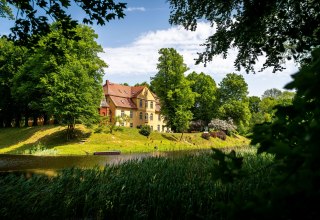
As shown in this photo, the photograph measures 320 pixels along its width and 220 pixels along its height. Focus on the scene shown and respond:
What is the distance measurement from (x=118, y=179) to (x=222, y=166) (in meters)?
7.88

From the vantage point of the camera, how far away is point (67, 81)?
3819 cm

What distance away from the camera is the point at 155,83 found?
53.5 meters

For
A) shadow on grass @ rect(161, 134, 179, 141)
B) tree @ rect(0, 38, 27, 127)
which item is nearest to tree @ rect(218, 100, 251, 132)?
shadow on grass @ rect(161, 134, 179, 141)

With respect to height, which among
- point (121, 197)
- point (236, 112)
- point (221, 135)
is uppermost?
point (236, 112)

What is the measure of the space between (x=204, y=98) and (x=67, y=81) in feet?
108

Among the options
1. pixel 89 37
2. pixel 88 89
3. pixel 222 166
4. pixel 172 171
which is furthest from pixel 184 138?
pixel 222 166

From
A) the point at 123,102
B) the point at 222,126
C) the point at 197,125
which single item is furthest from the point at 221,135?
the point at 123,102

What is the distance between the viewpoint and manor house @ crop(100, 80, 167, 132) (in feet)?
201

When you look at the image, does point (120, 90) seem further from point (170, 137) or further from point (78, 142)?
point (78, 142)

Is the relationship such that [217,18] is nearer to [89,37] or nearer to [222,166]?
[222,166]

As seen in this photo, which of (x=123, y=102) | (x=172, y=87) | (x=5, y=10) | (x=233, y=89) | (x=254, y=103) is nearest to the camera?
(x=5, y=10)

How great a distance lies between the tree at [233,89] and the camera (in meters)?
68.2

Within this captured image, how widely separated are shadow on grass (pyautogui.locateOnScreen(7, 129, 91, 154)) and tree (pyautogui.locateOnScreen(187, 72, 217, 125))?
29847mm

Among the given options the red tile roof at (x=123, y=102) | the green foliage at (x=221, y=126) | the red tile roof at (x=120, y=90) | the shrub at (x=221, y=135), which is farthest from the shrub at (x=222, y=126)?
the red tile roof at (x=120, y=90)
